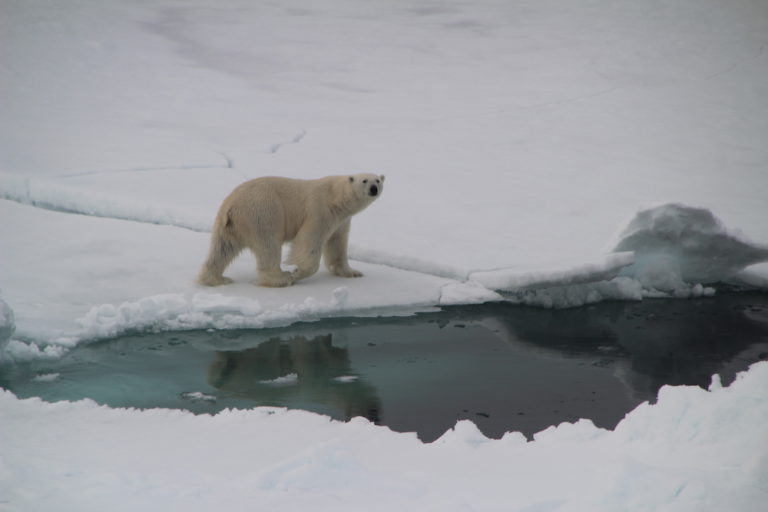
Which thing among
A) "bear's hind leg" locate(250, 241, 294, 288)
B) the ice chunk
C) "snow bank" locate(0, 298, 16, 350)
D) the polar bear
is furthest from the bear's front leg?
"snow bank" locate(0, 298, 16, 350)

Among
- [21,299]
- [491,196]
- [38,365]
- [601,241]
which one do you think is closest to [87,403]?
[38,365]

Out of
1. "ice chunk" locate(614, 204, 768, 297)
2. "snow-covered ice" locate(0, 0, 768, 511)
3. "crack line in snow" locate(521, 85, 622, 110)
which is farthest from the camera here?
"crack line in snow" locate(521, 85, 622, 110)

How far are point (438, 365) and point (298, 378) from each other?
2.36ft

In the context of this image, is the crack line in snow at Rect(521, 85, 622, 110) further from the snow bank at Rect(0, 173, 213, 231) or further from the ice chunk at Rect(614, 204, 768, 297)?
the snow bank at Rect(0, 173, 213, 231)

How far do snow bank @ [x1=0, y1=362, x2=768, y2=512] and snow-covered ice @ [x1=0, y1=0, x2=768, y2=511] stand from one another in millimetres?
12

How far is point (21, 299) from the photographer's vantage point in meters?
4.64

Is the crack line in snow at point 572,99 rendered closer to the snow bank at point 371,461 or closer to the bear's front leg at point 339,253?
the bear's front leg at point 339,253

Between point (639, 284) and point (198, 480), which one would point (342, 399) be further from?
point (639, 284)

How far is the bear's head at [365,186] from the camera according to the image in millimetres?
5062

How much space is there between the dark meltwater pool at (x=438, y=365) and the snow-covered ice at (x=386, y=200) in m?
0.18

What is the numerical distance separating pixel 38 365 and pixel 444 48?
35.1 ft

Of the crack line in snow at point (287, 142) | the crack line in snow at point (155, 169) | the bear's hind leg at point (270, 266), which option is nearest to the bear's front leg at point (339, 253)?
the bear's hind leg at point (270, 266)

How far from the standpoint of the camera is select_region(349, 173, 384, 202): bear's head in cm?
506

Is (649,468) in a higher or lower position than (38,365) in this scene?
higher
